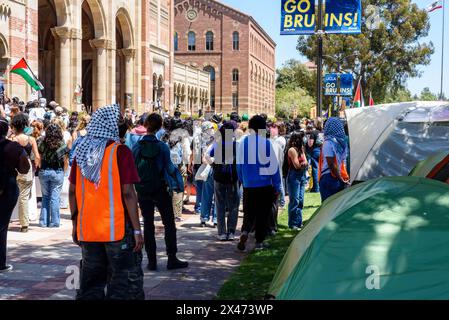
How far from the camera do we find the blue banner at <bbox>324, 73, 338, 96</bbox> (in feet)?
75.6

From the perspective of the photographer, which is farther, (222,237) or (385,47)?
(385,47)

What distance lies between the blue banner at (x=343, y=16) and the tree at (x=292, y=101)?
7474 centimetres

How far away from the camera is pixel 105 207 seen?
488 cm

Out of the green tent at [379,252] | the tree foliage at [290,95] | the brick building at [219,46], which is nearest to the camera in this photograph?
the green tent at [379,252]

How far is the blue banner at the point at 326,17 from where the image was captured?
13.7 meters

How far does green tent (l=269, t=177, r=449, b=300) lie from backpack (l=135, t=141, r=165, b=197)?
305 centimetres

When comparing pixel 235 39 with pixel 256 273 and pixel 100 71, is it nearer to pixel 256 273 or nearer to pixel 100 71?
pixel 100 71

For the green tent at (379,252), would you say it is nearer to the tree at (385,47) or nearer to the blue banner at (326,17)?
the blue banner at (326,17)

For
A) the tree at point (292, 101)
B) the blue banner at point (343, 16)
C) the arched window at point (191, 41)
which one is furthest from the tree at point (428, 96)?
the blue banner at point (343, 16)

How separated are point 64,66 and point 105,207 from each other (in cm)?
2538

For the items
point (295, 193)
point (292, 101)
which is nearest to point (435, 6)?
point (295, 193)

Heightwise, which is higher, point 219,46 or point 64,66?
point 219,46

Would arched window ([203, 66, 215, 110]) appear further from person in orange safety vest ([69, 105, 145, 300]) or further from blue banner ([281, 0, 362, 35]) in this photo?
person in orange safety vest ([69, 105, 145, 300])
